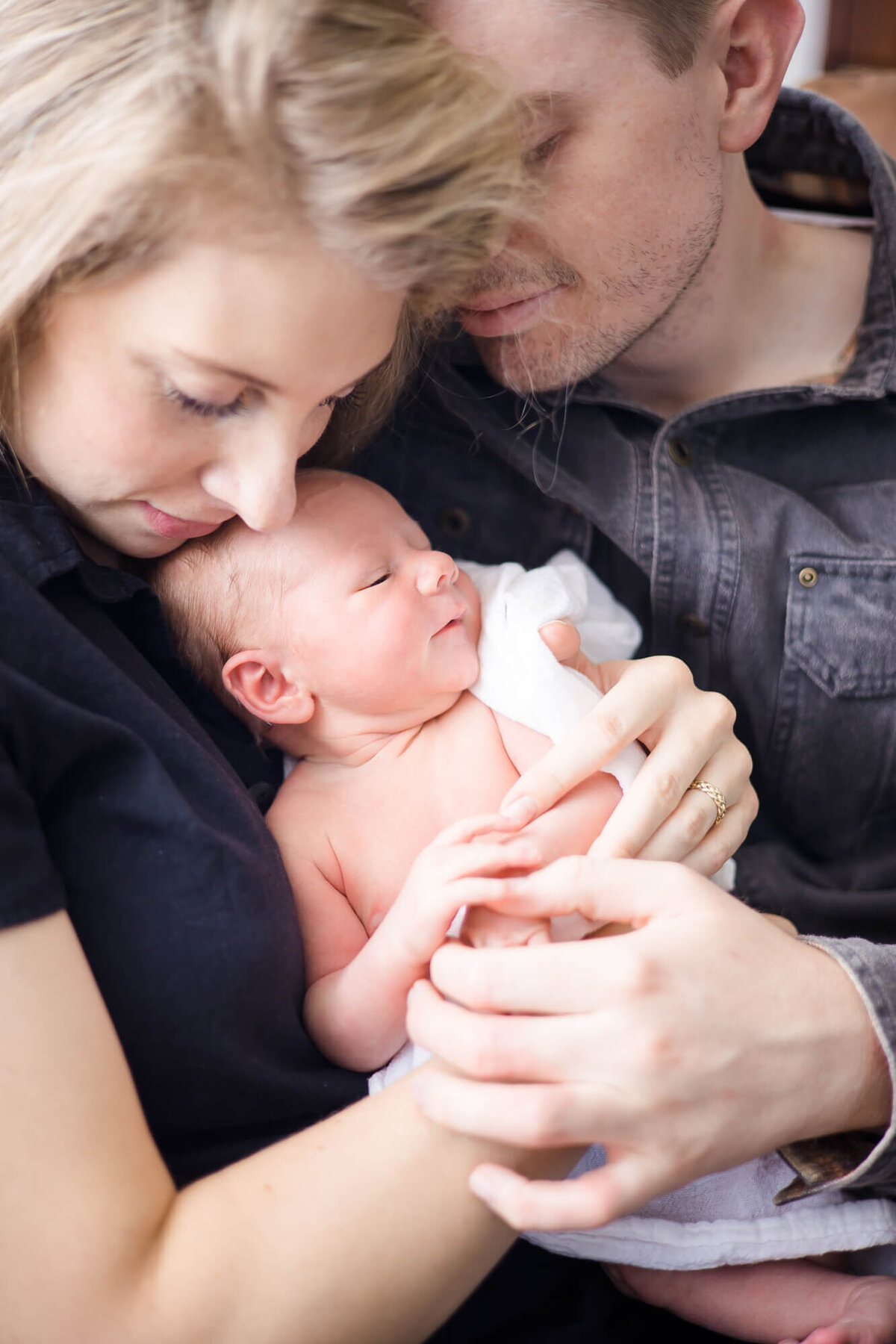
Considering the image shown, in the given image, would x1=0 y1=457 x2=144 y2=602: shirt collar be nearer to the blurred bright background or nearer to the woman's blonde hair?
the woman's blonde hair

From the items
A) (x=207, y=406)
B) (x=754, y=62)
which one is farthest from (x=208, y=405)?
(x=754, y=62)

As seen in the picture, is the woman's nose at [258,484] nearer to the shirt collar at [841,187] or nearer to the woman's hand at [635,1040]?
the woman's hand at [635,1040]

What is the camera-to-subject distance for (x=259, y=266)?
0.86m

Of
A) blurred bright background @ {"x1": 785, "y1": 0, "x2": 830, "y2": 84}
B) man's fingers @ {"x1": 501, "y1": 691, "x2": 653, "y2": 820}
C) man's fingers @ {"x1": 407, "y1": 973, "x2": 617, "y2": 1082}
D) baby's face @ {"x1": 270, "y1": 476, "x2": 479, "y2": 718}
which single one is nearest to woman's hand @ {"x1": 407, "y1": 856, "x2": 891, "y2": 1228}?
man's fingers @ {"x1": 407, "y1": 973, "x2": 617, "y2": 1082}

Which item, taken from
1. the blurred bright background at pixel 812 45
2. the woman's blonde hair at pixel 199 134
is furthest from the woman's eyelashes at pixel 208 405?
the blurred bright background at pixel 812 45

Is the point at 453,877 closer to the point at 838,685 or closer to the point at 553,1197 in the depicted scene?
the point at 553,1197

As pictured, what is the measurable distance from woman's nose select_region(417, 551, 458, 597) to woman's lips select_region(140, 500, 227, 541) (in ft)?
0.77

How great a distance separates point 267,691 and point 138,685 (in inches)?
7.9

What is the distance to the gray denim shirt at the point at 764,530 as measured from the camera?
149cm

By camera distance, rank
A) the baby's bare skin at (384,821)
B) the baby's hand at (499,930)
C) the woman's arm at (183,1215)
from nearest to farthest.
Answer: the woman's arm at (183,1215) < the baby's hand at (499,930) < the baby's bare skin at (384,821)

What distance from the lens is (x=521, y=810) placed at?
1.01 metres

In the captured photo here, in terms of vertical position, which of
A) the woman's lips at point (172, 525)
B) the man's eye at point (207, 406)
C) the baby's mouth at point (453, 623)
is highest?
the man's eye at point (207, 406)

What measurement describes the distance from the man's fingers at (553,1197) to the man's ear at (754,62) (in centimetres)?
134

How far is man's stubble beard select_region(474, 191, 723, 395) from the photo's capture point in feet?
4.62
